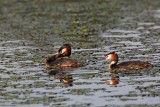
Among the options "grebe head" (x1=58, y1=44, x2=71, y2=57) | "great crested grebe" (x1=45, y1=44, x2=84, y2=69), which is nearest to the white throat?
"great crested grebe" (x1=45, y1=44, x2=84, y2=69)

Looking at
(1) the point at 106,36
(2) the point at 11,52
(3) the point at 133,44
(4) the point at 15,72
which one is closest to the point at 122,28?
(1) the point at 106,36

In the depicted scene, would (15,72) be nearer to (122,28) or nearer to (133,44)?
(133,44)

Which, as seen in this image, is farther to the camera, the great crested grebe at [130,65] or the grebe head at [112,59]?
the grebe head at [112,59]

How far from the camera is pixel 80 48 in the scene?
2758cm

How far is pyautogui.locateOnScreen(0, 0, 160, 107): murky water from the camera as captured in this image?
18.5 metres

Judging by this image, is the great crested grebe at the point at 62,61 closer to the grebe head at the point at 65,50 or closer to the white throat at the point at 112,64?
the grebe head at the point at 65,50

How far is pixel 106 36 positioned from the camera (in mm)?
30734

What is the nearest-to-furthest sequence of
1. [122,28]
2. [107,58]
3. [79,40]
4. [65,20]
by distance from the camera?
[107,58] → [79,40] → [122,28] → [65,20]

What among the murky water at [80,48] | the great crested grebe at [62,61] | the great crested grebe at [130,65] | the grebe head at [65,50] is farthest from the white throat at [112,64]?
the grebe head at [65,50]

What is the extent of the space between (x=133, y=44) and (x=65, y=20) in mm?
10030

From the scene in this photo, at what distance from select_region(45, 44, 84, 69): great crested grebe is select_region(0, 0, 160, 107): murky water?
1.14ft

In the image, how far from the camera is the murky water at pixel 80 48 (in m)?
Answer: 18.5

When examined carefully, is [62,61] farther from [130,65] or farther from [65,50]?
[130,65]

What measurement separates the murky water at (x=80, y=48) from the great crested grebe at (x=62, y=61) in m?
0.35
